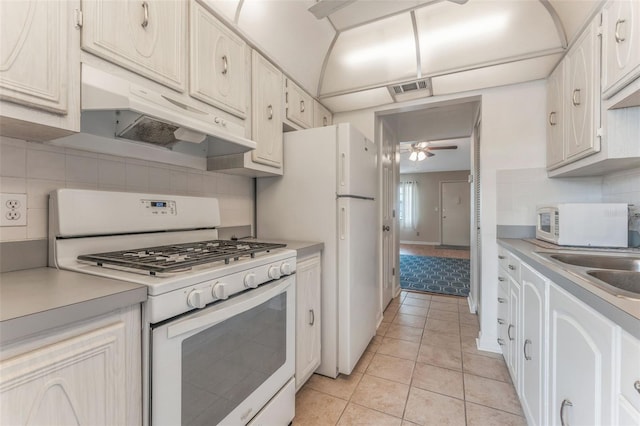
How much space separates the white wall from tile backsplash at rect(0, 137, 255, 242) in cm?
222

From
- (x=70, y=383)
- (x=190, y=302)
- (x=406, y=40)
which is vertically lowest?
(x=70, y=383)

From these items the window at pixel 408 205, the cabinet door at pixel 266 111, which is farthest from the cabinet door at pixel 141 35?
the window at pixel 408 205

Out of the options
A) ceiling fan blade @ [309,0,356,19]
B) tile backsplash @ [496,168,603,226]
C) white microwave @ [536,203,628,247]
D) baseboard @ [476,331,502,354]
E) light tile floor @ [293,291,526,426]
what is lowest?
light tile floor @ [293,291,526,426]

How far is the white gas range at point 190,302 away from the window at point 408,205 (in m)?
7.93

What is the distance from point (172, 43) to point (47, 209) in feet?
2.87

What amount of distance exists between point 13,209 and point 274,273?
3.26 feet

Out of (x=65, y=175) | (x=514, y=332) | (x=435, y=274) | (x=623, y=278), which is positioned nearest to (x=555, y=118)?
(x=623, y=278)

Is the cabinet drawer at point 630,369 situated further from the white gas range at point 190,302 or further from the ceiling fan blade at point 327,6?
the ceiling fan blade at point 327,6

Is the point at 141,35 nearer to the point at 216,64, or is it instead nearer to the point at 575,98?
the point at 216,64

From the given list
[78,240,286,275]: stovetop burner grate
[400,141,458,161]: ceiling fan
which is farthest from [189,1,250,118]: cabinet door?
[400,141,458,161]: ceiling fan

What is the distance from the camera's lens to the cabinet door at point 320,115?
2494 mm

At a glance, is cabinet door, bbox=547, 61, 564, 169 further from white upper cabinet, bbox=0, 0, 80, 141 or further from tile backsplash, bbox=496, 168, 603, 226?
white upper cabinet, bbox=0, 0, 80, 141

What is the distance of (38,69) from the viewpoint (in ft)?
2.75

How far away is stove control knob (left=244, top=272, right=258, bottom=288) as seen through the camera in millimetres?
1110
